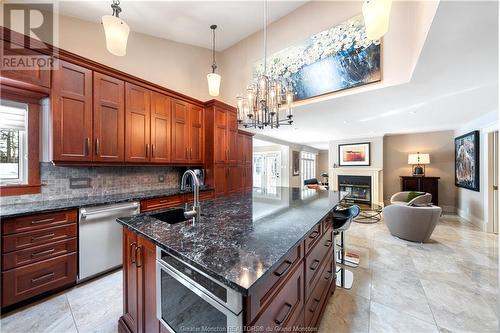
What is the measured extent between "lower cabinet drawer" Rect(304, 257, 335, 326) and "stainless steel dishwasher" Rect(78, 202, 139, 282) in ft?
7.10

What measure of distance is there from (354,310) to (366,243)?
70.7 inches

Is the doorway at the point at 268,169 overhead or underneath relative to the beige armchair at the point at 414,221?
overhead

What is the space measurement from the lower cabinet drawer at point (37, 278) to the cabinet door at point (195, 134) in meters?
2.04

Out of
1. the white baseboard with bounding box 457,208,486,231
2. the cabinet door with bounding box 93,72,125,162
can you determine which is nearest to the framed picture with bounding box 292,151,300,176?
the white baseboard with bounding box 457,208,486,231

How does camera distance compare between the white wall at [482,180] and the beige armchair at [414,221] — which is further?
the white wall at [482,180]

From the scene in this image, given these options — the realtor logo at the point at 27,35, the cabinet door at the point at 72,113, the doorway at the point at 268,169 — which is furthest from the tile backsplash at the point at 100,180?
the doorway at the point at 268,169

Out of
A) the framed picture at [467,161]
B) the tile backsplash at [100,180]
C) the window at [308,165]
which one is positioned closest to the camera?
the tile backsplash at [100,180]

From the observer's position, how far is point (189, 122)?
3418mm

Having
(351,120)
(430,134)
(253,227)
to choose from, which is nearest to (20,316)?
(253,227)

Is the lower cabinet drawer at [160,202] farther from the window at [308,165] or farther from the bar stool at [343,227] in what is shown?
the window at [308,165]

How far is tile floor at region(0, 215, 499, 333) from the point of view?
5.09 ft

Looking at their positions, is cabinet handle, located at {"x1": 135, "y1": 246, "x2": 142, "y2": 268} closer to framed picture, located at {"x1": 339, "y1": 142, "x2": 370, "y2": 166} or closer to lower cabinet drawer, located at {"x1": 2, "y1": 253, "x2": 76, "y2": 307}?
lower cabinet drawer, located at {"x1": 2, "y1": 253, "x2": 76, "y2": 307}

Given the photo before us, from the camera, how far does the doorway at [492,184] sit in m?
3.57

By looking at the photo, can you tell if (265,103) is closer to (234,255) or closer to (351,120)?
(234,255)
